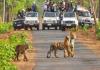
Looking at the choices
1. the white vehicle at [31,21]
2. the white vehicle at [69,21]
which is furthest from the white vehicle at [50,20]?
the white vehicle at [69,21]

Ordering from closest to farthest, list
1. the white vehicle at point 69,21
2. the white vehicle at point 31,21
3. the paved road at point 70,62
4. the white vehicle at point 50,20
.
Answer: the paved road at point 70,62, the white vehicle at point 69,21, the white vehicle at point 31,21, the white vehicle at point 50,20

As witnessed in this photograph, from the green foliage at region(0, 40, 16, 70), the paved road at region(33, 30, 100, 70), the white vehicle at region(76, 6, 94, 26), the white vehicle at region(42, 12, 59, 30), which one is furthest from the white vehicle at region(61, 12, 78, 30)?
the green foliage at region(0, 40, 16, 70)

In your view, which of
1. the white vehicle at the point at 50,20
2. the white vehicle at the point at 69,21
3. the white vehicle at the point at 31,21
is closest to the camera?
the white vehicle at the point at 69,21

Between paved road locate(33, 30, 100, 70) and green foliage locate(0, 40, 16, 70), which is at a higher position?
green foliage locate(0, 40, 16, 70)

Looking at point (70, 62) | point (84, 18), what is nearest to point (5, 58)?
point (70, 62)

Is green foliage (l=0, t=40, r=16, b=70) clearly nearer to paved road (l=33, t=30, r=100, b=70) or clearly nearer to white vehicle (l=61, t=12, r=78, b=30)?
paved road (l=33, t=30, r=100, b=70)

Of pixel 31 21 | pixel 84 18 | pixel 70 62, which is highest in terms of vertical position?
pixel 70 62

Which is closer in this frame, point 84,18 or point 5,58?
point 5,58

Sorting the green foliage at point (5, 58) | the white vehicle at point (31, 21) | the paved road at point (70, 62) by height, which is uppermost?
the green foliage at point (5, 58)

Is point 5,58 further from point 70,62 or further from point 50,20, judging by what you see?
point 50,20

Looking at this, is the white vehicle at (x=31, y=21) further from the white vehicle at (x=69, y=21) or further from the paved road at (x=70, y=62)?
the paved road at (x=70, y=62)

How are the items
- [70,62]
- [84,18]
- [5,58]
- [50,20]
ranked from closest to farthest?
[5,58], [70,62], [50,20], [84,18]

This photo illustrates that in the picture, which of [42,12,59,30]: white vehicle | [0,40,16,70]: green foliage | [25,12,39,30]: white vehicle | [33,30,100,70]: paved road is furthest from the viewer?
[42,12,59,30]: white vehicle

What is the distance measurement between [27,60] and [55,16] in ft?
114
